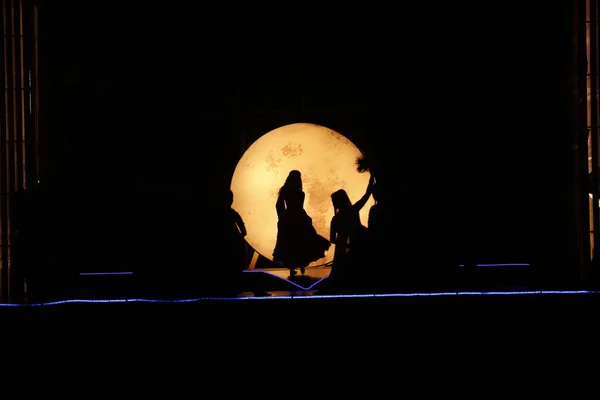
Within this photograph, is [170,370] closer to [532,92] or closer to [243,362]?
[243,362]

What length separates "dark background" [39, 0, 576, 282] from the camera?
258 inches

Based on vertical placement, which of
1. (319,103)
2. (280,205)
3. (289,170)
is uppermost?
(319,103)

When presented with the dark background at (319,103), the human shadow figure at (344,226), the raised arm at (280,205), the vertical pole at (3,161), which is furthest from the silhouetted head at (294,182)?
the vertical pole at (3,161)

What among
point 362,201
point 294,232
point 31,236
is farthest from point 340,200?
point 31,236

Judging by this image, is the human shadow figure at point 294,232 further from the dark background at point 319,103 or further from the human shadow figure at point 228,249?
the dark background at point 319,103

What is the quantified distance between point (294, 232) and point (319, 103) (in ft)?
6.03

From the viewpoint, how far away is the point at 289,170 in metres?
6.77

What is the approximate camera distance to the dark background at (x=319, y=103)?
6555mm

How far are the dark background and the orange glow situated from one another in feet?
1.03

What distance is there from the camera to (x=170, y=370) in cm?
436

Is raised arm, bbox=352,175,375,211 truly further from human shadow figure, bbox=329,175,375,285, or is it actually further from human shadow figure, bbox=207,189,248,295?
human shadow figure, bbox=207,189,248,295

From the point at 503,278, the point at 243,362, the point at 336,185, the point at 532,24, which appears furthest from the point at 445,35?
the point at 243,362

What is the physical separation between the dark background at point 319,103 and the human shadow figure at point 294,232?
105 centimetres

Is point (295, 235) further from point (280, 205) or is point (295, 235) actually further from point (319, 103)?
point (319, 103)
